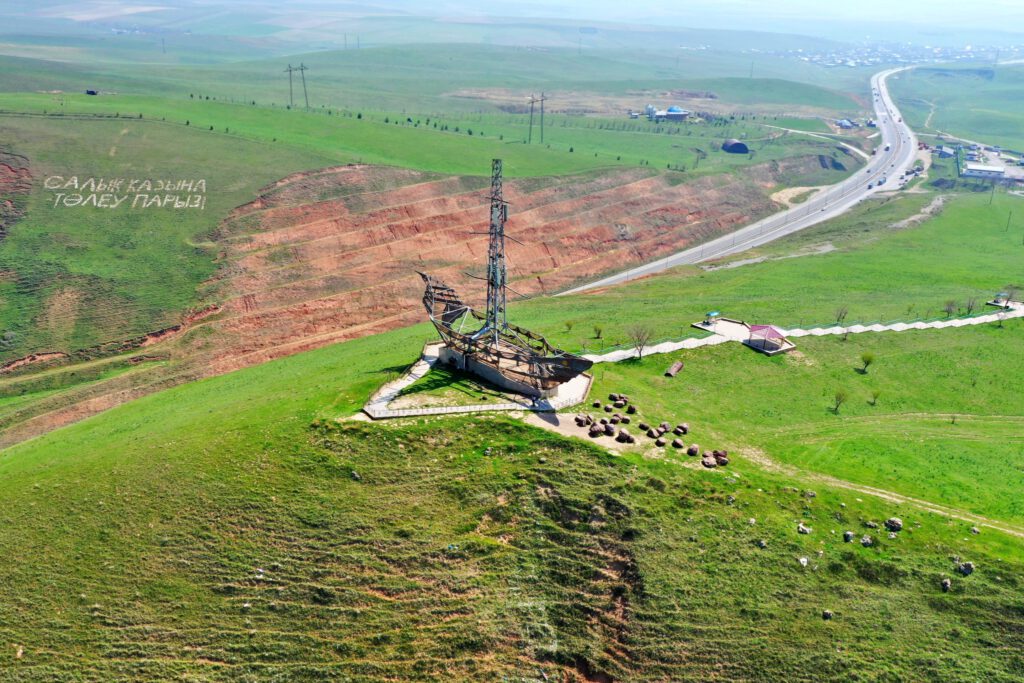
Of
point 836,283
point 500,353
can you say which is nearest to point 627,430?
point 500,353

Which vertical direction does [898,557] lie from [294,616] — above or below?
above

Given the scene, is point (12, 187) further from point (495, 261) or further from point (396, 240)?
point (495, 261)

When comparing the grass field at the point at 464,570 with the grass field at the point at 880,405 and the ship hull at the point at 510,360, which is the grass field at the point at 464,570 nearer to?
the ship hull at the point at 510,360

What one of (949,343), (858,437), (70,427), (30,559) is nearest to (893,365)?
(949,343)

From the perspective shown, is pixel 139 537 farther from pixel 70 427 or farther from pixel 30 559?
pixel 70 427

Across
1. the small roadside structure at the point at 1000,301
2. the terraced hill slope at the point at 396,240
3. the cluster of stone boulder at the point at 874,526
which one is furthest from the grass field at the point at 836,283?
the cluster of stone boulder at the point at 874,526

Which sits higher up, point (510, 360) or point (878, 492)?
point (510, 360)
